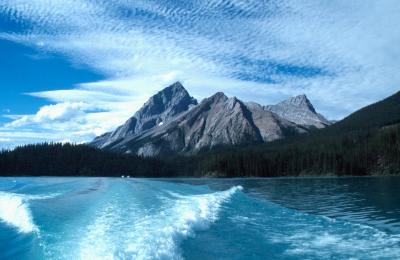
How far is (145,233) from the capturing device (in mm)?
21219

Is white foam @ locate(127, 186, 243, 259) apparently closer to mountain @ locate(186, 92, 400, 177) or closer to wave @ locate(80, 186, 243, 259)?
wave @ locate(80, 186, 243, 259)

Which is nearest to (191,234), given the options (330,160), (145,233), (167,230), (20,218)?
(167,230)

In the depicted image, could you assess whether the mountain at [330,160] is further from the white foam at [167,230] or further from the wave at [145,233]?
the wave at [145,233]

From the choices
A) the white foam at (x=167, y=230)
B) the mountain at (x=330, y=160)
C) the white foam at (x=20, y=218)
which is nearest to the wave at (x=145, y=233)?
the white foam at (x=167, y=230)

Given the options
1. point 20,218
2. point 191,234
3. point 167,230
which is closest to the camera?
point 167,230

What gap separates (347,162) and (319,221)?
140857 millimetres

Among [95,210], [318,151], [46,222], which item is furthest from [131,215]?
[318,151]

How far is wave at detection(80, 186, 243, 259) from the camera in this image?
55.2 feet

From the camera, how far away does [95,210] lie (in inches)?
1220

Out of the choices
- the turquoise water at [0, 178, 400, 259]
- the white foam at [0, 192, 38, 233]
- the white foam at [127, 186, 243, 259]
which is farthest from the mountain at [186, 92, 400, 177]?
the white foam at [0, 192, 38, 233]

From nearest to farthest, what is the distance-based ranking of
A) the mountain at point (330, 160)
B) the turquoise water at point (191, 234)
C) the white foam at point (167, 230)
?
1. the white foam at point (167, 230)
2. the turquoise water at point (191, 234)
3. the mountain at point (330, 160)

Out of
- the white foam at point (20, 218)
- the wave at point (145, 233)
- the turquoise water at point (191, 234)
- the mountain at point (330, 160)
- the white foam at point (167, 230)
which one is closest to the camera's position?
the wave at point (145, 233)

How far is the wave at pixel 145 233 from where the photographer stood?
16.8 meters

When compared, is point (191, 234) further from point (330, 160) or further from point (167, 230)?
point (330, 160)
